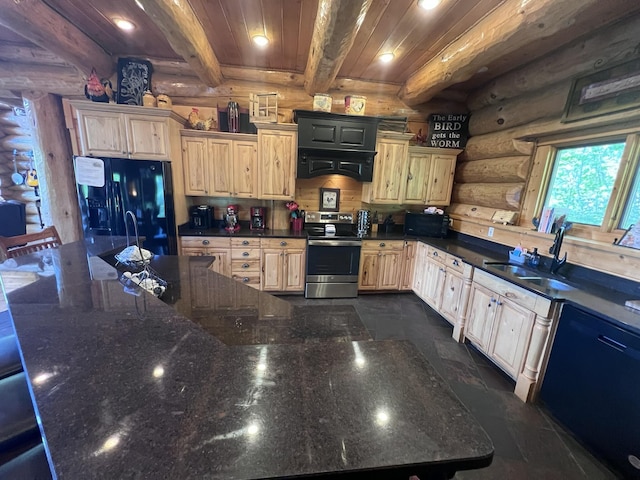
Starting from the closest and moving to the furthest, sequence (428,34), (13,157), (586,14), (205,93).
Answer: (586,14), (428,34), (205,93), (13,157)

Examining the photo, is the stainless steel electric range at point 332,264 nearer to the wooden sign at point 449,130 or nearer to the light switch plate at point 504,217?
the light switch plate at point 504,217

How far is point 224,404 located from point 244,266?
9.59 ft

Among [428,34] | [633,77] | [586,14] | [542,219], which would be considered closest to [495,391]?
[542,219]

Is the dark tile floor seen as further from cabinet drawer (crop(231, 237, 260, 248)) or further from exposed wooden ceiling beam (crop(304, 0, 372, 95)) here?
exposed wooden ceiling beam (crop(304, 0, 372, 95))

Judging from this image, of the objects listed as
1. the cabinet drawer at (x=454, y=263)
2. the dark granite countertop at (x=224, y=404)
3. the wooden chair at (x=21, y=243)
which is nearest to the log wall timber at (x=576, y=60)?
the cabinet drawer at (x=454, y=263)

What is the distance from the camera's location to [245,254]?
136 inches

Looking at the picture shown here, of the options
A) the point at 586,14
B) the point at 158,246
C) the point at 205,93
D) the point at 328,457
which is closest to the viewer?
the point at 328,457

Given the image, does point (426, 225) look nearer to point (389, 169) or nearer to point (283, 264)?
point (389, 169)

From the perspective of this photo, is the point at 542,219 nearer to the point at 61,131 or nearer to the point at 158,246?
the point at 158,246

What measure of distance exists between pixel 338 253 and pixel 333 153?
134 cm

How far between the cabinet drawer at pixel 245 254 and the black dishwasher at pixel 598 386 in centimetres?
303

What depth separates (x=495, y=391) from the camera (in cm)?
213

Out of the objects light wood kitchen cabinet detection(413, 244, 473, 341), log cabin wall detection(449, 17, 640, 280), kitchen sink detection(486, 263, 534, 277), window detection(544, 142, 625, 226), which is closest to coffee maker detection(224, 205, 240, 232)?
light wood kitchen cabinet detection(413, 244, 473, 341)

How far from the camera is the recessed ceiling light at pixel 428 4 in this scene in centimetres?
200
